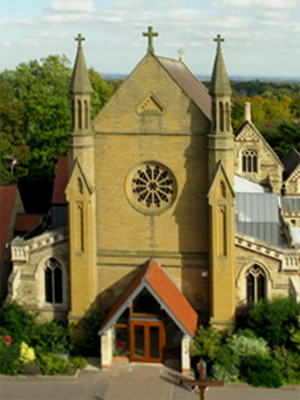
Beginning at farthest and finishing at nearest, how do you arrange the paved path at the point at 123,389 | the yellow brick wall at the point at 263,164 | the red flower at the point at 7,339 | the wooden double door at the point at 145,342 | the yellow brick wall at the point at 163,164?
the yellow brick wall at the point at 263,164
the yellow brick wall at the point at 163,164
the red flower at the point at 7,339
the wooden double door at the point at 145,342
the paved path at the point at 123,389

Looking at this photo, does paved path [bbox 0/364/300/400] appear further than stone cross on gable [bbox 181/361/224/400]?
Yes

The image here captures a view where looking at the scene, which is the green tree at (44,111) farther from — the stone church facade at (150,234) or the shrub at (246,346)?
the shrub at (246,346)

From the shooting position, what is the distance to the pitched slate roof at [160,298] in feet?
84.6

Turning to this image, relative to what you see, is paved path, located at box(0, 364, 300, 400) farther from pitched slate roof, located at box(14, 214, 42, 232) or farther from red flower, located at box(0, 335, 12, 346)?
pitched slate roof, located at box(14, 214, 42, 232)

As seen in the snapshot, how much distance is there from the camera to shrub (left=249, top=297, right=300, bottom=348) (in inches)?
1025

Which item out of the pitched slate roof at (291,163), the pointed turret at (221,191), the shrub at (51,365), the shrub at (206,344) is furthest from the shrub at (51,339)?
the pitched slate roof at (291,163)

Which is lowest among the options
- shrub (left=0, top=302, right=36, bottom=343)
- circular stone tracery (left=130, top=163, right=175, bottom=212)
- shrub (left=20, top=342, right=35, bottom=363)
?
shrub (left=20, top=342, right=35, bottom=363)

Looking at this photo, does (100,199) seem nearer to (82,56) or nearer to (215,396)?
(82,56)

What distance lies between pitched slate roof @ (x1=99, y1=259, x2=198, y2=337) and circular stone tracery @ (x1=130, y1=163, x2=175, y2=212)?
8.21 feet

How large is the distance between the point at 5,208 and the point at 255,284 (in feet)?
49.5

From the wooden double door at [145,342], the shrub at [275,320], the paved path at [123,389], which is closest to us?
the paved path at [123,389]

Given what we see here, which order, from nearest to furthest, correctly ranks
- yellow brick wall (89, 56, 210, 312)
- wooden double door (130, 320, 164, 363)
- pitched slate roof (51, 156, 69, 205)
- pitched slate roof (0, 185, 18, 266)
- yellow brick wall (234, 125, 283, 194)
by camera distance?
wooden double door (130, 320, 164, 363)
yellow brick wall (89, 56, 210, 312)
pitched slate roof (51, 156, 69, 205)
pitched slate roof (0, 185, 18, 266)
yellow brick wall (234, 125, 283, 194)

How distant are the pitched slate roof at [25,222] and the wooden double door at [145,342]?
10.8 m

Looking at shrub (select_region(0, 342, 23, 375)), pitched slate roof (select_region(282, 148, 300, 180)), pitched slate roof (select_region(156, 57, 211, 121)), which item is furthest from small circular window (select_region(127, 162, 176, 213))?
pitched slate roof (select_region(282, 148, 300, 180))
